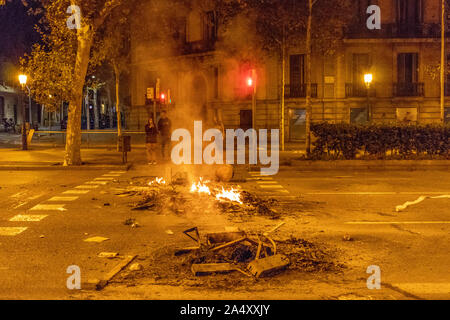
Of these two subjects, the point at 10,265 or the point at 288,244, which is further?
the point at 288,244

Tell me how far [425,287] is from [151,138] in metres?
14.2

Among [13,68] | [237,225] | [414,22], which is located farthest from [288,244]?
[13,68]

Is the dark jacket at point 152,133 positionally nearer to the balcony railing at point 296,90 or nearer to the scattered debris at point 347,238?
the scattered debris at point 347,238

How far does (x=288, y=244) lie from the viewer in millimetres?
6801

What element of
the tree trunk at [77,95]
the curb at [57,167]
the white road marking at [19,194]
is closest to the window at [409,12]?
the tree trunk at [77,95]

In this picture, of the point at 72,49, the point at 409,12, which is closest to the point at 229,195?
the point at 72,49

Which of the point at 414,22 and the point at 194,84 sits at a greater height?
the point at 414,22

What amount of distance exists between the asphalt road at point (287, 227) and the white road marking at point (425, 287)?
0.01 meters

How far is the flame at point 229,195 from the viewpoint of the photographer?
33.7 ft

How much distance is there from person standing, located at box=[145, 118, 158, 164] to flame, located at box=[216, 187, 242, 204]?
25.2 feet

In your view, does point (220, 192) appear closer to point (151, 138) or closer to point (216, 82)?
point (151, 138)

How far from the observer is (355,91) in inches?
1368

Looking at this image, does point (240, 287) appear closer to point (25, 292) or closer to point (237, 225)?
point (25, 292)

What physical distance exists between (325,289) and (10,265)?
12.3 ft
